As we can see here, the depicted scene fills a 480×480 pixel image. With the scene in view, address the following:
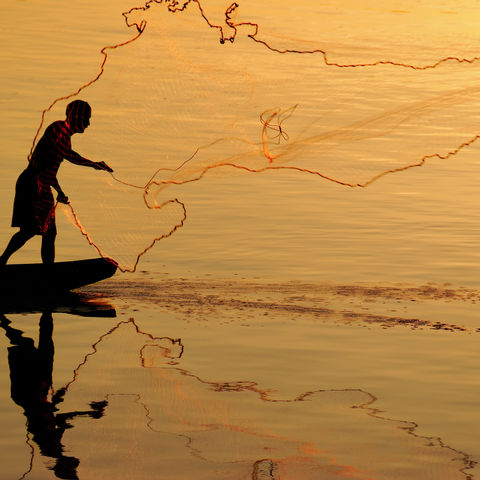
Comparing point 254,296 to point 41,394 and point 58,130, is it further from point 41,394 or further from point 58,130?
point 41,394

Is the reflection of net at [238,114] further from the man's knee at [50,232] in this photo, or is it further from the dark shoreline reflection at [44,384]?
the dark shoreline reflection at [44,384]

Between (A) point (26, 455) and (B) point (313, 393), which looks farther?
(B) point (313, 393)

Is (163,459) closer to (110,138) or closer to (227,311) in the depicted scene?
(227,311)

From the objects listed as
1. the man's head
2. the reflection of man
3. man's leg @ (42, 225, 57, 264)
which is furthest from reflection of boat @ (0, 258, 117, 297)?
the man's head

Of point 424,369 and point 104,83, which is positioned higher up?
point 104,83

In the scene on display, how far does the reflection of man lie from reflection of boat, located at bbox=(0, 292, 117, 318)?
1.09 feet

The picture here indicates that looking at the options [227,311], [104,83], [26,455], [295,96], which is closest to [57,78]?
[104,83]

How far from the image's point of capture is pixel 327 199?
19.9 meters

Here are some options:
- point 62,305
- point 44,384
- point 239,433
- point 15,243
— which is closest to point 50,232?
point 15,243

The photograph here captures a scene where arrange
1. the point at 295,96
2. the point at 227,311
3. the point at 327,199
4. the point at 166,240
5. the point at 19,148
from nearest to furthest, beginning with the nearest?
1. the point at 227,311
2. the point at 166,240
3. the point at 327,199
4. the point at 19,148
5. the point at 295,96

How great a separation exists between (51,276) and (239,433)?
191 inches

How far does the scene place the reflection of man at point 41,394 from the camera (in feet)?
29.1

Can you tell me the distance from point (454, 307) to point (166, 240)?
14.7 ft

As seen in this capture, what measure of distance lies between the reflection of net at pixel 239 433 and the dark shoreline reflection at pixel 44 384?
0.37ft
